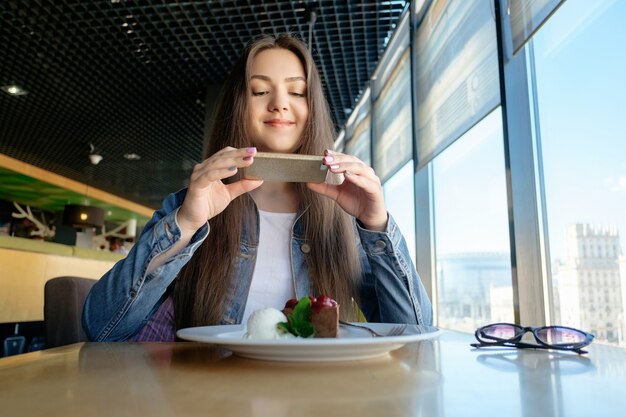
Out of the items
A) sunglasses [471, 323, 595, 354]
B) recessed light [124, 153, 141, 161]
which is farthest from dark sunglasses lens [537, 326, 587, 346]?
recessed light [124, 153, 141, 161]

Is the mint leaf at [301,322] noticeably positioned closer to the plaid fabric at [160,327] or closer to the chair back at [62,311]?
the plaid fabric at [160,327]

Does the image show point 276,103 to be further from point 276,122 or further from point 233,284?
point 233,284

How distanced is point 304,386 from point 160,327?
2.55ft

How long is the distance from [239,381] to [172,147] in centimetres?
601

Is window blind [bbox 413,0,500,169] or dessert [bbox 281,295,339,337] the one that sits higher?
window blind [bbox 413,0,500,169]

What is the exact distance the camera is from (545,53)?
66.8 inches

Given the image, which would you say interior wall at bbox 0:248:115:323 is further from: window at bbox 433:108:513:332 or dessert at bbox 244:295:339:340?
dessert at bbox 244:295:339:340

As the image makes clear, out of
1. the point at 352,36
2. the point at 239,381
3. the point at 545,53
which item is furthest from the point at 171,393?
the point at 352,36

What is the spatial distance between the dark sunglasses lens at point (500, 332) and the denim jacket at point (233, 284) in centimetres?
20

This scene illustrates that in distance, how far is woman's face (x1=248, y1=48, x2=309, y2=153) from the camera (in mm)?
1176

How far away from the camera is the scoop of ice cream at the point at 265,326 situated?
2.11ft

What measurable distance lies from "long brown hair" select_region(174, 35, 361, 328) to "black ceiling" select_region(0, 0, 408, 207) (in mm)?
2018

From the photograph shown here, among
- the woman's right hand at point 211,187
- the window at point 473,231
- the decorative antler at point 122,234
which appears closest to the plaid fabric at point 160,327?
the woman's right hand at point 211,187

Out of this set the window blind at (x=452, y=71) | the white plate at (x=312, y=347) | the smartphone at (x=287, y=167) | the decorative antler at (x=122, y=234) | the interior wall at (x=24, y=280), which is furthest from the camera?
the decorative antler at (x=122, y=234)
